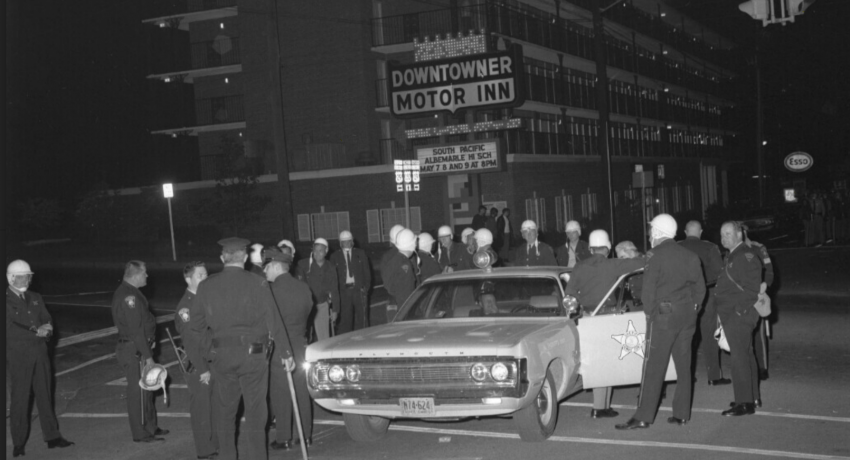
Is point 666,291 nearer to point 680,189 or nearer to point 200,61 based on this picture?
point 200,61

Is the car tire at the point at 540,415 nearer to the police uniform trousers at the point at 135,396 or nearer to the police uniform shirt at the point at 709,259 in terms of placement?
the police uniform shirt at the point at 709,259

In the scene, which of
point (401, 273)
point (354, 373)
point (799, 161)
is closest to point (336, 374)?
point (354, 373)

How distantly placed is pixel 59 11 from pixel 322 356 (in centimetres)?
4786

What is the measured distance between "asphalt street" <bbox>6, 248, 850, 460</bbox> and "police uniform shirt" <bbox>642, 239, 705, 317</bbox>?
112cm

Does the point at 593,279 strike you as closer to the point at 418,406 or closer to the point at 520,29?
the point at 418,406

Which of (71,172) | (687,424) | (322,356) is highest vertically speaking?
(71,172)

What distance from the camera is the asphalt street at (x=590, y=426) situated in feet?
26.0

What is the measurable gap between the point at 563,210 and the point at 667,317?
3643 cm

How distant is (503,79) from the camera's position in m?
30.3

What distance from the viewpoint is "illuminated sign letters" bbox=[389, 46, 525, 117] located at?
1187 inches

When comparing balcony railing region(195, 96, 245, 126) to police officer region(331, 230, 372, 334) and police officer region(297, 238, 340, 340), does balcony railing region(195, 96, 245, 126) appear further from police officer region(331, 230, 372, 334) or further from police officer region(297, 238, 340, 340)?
police officer region(297, 238, 340, 340)

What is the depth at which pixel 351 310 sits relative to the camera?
45.5 feet

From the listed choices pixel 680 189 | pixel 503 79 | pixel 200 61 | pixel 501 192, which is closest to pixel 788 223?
pixel 501 192

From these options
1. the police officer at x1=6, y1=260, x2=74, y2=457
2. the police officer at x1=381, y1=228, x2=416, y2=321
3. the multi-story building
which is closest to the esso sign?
the multi-story building
